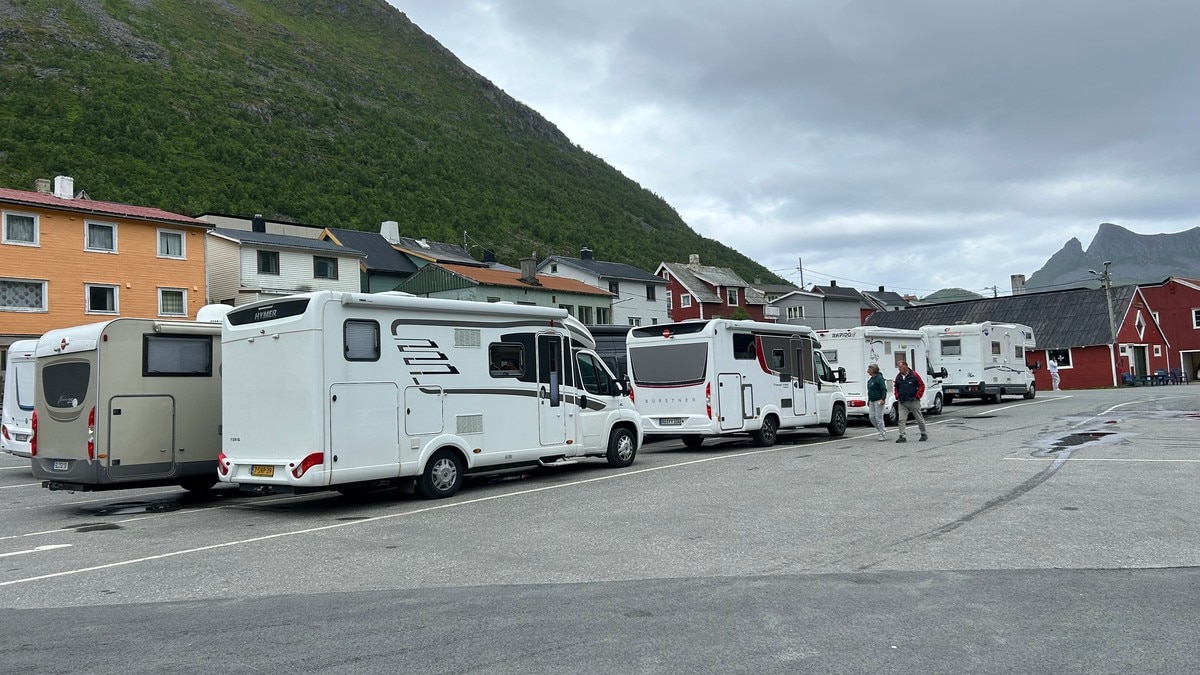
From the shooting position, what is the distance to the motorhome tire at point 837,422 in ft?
68.9

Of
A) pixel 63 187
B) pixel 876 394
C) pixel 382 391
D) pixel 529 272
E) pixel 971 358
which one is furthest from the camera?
pixel 529 272

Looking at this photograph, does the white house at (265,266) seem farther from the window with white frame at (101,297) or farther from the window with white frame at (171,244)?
the window with white frame at (101,297)

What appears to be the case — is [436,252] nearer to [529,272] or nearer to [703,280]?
[529,272]

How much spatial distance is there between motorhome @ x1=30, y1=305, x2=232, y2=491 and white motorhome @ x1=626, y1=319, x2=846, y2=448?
28.4 ft

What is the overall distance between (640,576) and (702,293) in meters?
63.7

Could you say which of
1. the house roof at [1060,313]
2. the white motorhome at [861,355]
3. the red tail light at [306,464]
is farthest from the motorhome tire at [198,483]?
the house roof at [1060,313]

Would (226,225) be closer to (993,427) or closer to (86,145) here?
(86,145)

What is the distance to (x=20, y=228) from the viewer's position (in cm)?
3412

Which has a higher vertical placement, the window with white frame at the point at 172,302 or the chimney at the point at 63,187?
the chimney at the point at 63,187

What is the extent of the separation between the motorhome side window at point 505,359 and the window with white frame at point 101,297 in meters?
29.4

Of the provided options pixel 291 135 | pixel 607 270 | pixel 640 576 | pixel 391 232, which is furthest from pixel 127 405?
pixel 291 135

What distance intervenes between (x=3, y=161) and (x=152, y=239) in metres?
30.1

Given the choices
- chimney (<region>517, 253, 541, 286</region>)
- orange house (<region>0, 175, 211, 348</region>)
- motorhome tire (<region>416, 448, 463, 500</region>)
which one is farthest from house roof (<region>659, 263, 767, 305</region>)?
motorhome tire (<region>416, 448, 463, 500</region>)

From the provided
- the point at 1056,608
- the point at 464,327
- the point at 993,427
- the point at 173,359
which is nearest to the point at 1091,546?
the point at 1056,608
